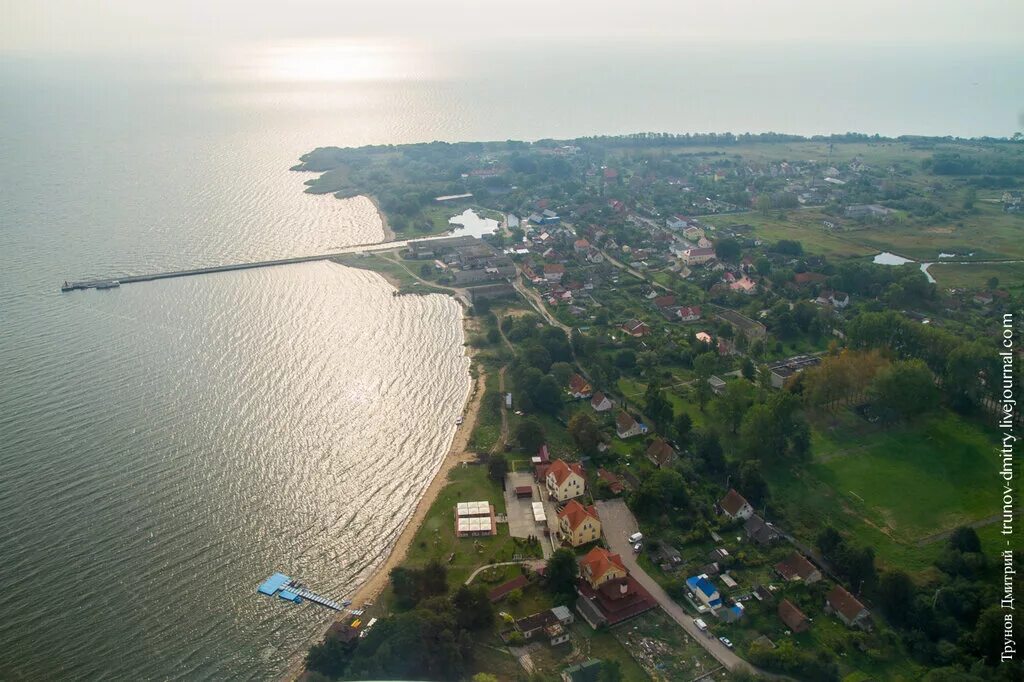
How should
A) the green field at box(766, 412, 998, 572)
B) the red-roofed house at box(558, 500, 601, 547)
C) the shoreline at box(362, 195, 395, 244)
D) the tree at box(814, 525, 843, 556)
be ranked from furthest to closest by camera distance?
1. the shoreline at box(362, 195, 395, 244)
2. the green field at box(766, 412, 998, 572)
3. the red-roofed house at box(558, 500, 601, 547)
4. the tree at box(814, 525, 843, 556)

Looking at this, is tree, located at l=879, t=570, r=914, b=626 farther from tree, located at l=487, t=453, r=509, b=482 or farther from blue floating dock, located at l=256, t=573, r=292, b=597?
blue floating dock, located at l=256, t=573, r=292, b=597

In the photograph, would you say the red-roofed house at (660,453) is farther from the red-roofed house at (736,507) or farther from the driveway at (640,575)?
the red-roofed house at (736,507)

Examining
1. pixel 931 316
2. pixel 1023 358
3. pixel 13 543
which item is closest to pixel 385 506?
pixel 13 543

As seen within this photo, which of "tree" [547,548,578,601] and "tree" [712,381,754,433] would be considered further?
"tree" [712,381,754,433]

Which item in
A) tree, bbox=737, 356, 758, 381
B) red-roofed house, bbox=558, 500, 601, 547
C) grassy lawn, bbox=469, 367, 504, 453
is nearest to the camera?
red-roofed house, bbox=558, 500, 601, 547

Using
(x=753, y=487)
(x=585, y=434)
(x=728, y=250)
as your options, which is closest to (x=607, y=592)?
(x=753, y=487)

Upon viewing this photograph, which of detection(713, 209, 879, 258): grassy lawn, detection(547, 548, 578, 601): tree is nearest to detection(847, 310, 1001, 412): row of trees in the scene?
detection(713, 209, 879, 258): grassy lawn

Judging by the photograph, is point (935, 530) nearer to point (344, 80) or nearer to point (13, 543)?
point (13, 543)
